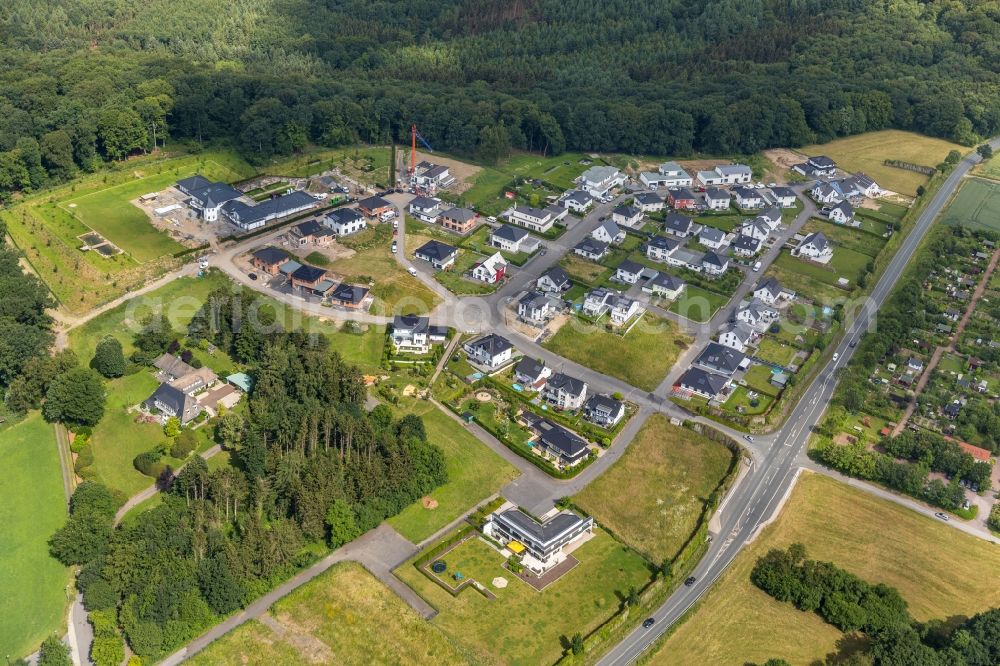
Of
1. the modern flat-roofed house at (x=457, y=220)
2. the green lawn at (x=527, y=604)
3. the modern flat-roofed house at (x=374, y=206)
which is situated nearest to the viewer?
the green lawn at (x=527, y=604)

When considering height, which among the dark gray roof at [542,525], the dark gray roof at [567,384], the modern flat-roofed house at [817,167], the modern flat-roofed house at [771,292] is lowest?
the dark gray roof at [542,525]

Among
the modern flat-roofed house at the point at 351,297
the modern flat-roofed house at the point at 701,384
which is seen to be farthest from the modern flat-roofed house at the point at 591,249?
the modern flat-roofed house at the point at 351,297

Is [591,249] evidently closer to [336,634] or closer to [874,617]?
[874,617]

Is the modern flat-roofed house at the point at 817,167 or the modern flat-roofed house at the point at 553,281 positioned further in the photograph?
the modern flat-roofed house at the point at 817,167

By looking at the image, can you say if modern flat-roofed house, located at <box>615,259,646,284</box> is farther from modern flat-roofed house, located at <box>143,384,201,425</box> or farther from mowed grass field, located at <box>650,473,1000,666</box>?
modern flat-roofed house, located at <box>143,384,201,425</box>

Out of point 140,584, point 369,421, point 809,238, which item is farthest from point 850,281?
point 140,584

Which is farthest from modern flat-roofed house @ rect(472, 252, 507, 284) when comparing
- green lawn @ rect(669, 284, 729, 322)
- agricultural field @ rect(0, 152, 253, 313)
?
agricultural field @ rect(0, 152, 253, 313)

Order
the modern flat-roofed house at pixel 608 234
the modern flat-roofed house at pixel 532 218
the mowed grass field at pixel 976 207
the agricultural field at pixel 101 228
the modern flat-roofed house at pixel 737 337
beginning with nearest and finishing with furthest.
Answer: the modern flat-roofed house at pixel 737 337 → the agricultural field at pixel 101 228 → the modern flat-roofed house at pixel 608 234 → the modern flat-roofed house at pixel 532 218 → the mowed grass field at pixel 976 207

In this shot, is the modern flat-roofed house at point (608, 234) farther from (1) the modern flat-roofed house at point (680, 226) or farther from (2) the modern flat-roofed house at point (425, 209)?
(2) the modern flat-roofed house at point (425, 209)
